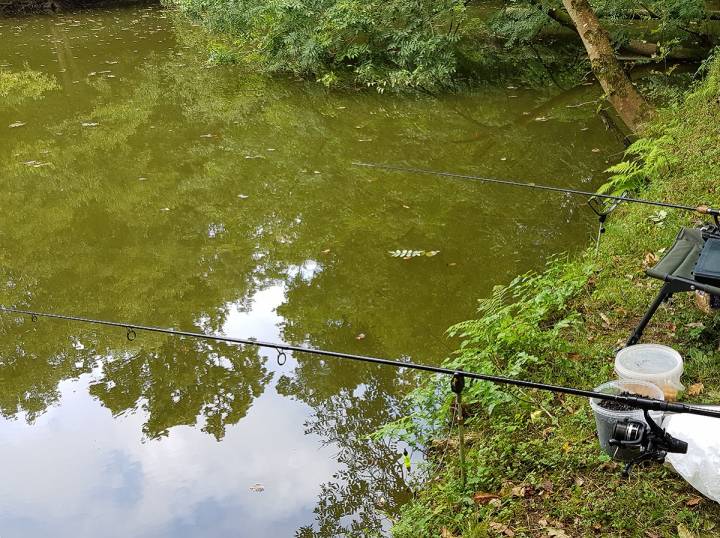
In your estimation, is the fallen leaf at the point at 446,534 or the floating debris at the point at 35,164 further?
the floating debris at the point at 35,164

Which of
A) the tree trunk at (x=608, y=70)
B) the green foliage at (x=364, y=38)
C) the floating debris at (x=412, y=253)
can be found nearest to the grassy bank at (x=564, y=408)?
the floating debris at (x=412, y=253)

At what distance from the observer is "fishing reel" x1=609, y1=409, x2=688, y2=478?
7.30 feet

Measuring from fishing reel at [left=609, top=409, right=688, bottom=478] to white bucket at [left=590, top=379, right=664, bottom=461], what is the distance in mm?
41

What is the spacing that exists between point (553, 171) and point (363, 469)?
4284 millimetres

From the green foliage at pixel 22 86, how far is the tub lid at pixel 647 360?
33.1 ft

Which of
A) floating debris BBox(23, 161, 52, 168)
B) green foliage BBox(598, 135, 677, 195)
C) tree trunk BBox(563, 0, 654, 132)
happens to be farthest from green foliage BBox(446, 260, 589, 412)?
floating debris BBox(23, 161, 52, 168)

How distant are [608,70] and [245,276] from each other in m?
4.27

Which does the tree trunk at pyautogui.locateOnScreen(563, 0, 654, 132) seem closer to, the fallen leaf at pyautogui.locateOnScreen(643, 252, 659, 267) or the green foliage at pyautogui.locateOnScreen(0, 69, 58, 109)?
the fallen leaf at pyautogui.locateOnScreen(643, 252, 659, 267)

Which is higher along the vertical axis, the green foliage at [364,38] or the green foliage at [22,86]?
the green foliage at [364,38]

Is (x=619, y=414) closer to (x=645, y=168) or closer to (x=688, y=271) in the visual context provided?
(x=688, y=271)

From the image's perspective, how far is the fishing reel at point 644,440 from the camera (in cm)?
222

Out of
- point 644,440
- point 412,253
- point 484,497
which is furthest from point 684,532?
point 412,253

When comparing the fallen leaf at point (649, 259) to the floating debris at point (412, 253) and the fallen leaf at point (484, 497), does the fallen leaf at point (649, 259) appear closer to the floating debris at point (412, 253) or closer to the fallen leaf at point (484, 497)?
the floating debris at point (412, 253)

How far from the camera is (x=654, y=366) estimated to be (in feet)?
9.48
